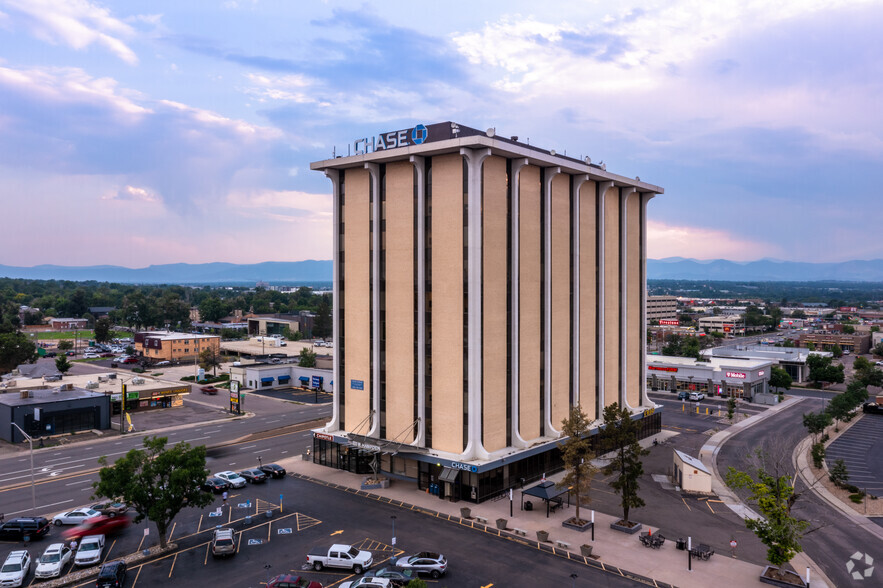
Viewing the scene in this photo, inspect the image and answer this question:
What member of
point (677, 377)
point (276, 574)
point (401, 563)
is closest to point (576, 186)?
point (401, 563)

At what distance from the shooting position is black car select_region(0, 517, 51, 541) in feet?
146

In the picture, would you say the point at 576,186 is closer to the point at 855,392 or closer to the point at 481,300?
the point at 481,300

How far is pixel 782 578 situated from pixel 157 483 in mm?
43324

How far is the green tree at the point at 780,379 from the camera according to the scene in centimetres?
11412

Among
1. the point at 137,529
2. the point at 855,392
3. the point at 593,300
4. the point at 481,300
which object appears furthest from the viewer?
the point at 855,392

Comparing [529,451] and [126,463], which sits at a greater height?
[126,463]

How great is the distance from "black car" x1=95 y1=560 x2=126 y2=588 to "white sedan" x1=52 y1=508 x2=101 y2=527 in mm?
11965

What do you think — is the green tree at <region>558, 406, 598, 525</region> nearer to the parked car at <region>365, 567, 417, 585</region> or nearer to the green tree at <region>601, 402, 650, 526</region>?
the green tree at <region>601, 402, 650, 526</region>

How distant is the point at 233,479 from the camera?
57.2 meters

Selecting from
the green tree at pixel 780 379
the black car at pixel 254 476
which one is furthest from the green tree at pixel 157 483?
the green tree at pixel 780 379

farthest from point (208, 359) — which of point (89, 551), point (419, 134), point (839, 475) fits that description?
point (839, 475)

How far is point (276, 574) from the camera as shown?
38.4 meters

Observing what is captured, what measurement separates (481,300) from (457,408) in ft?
34.8

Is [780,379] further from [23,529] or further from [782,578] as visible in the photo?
[23,529]
